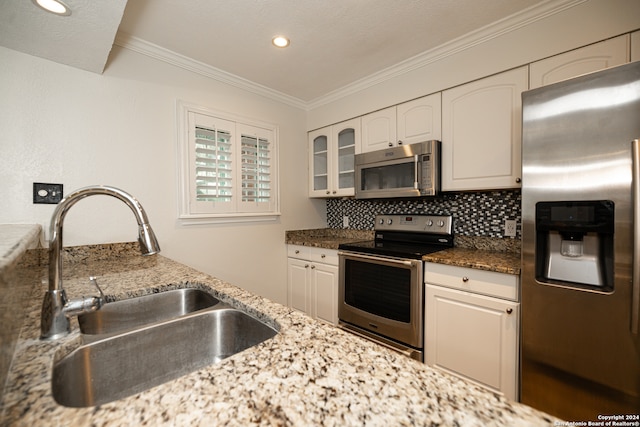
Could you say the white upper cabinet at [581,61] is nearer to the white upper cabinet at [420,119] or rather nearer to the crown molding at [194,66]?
the white upper cabinet at [420,119]

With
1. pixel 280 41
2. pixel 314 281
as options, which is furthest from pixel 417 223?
pixel 280 41

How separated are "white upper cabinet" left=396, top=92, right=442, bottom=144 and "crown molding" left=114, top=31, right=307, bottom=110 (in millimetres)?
1249

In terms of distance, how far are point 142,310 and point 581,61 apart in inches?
101

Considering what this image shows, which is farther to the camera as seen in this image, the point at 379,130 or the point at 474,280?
the point at 379,130

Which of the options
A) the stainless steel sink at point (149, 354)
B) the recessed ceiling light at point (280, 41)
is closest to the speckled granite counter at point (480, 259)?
the stainless steel sink at point (149, 354)

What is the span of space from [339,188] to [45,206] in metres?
2.18

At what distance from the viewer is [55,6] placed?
115cm

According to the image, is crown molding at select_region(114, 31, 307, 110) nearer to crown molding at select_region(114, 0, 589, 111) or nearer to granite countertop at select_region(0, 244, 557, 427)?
crown molding at select_region(114, 0, 589, 111)

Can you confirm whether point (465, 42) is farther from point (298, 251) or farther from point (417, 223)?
point (298, 251)

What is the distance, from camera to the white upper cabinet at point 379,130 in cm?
232

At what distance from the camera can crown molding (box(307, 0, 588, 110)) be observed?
1.57 meters

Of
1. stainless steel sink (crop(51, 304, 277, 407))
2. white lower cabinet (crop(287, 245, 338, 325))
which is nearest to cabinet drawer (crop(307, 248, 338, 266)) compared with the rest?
white lower cabinet (crop(287, 245, 338, 325))

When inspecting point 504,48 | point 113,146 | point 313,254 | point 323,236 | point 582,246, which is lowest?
point 313,254

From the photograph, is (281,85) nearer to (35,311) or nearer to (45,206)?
(45,206)
